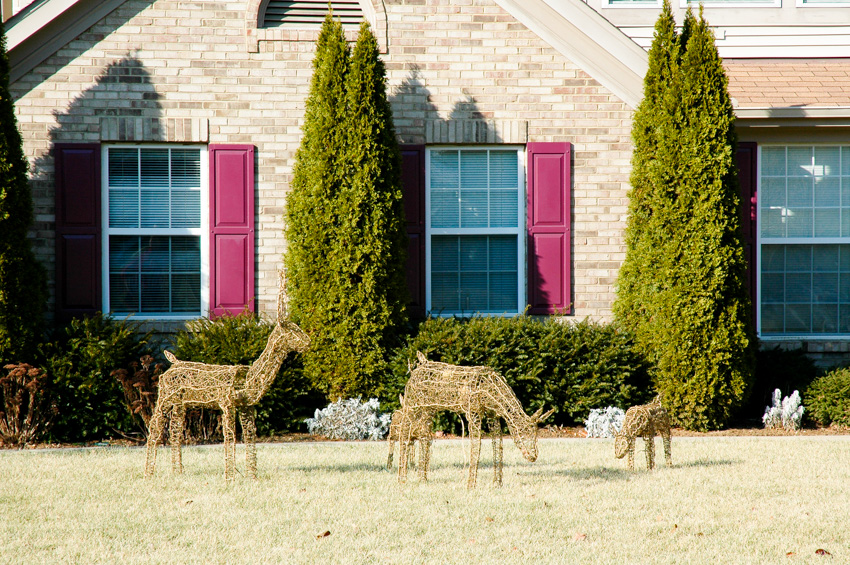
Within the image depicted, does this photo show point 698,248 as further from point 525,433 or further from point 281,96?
point 281,96

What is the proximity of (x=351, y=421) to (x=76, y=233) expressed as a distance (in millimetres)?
3728

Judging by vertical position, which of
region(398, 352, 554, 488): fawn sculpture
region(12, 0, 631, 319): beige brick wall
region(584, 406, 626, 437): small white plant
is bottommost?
region(584, 406, 626, 437): small white plant

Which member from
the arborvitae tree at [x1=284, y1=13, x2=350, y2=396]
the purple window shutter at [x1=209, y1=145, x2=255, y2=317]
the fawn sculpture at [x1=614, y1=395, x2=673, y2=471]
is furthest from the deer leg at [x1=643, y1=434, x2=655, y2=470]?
the purple window shutter at [x1=209, y1=145, x2=255, y2=317]

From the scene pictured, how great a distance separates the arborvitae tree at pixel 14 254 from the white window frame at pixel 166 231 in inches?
37.3

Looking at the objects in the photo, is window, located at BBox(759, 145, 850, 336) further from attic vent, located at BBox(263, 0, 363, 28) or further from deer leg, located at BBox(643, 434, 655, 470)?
attic vent, located at BBox(263, 0, 363, 28)

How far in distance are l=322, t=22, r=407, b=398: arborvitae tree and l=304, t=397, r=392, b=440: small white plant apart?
8.1 inches

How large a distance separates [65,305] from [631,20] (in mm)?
8239

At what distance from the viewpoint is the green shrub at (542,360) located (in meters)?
8.34

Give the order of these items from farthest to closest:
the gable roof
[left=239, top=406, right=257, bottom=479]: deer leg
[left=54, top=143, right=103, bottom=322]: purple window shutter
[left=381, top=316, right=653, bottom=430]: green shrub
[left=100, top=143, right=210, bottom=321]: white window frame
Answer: [left=100, top=143, right=210, bottom=321]: white window frame → [left=54, top=143, right=103, bottom=322]: purple window shutter → the gable roof → [left=381, top=316, right=653, bottom=430]: green shrub → [left=239, top=406, right=257, bottom=479]: deer leg

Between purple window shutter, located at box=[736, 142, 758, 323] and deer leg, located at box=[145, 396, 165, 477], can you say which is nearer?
deer leg, located at box=[145, 396, 165, 477]

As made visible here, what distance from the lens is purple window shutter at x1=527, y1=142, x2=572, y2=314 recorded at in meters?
9.32

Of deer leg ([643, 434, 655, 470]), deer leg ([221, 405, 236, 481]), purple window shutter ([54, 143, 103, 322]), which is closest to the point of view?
deer leg ([221, 405, 236, 481])

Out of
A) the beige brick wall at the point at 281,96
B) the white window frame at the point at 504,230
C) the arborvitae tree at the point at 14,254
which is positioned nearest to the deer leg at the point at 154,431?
the arborvitae tree at the point at 14,254

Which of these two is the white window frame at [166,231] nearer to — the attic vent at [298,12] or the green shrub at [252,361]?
the green shrub at [252,361]
